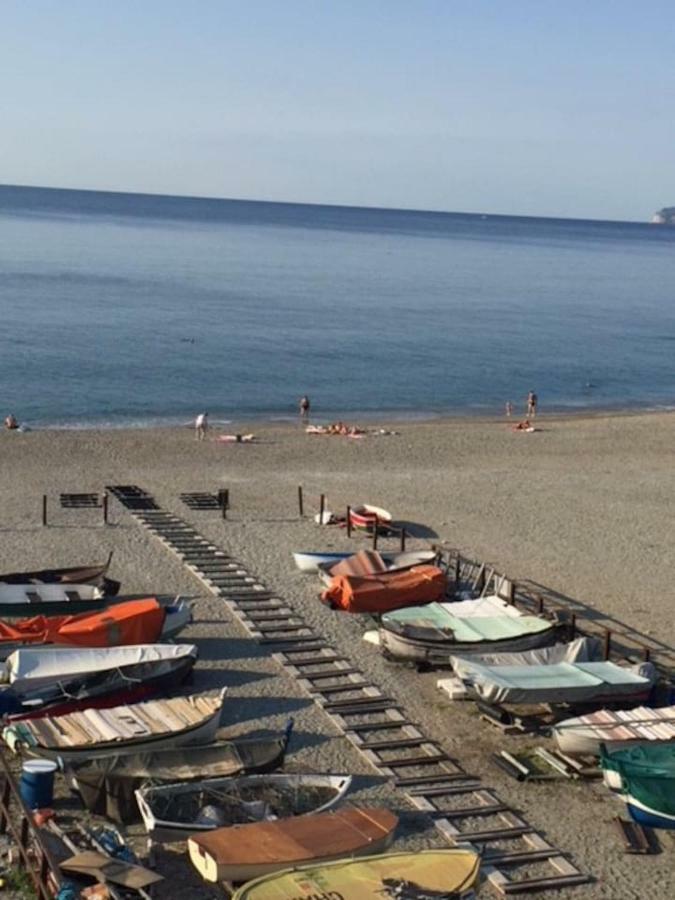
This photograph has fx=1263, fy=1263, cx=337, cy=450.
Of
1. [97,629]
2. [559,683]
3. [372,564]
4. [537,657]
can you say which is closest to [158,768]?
[97,629]

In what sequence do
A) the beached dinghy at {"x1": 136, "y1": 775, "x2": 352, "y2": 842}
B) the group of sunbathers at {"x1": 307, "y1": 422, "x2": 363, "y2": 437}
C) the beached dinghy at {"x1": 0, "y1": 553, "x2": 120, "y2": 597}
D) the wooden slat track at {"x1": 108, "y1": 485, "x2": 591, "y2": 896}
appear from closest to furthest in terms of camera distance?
the beached dinghy at {"x1": 136, "y1": 775, "x2": 352, "y2": 842} < the wooden slat track at {"x1": 108, "y1": 485, "x2": 591, "y2": 896} < the beached dinghy at {"x1": 0, "y1": 553, "x2": 120, "y2": 597} < the group of sunbathers at {"x1": 307, "y1": 422, "x2": 363, "y2": 437}

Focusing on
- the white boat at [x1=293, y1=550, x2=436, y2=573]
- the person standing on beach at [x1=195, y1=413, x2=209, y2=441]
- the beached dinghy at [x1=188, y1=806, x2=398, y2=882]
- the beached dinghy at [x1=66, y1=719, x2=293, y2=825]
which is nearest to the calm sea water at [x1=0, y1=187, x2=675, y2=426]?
the person standing on beach at [x1=195, y1=413, x2=209, y2=441]

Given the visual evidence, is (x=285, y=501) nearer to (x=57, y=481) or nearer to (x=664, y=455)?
(x=57, y=481)

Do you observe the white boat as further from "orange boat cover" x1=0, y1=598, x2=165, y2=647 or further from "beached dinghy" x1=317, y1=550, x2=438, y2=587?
"orange boat cover" x1=0, y1=598, x2=165, y2=647

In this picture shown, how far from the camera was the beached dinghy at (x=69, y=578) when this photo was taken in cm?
2695

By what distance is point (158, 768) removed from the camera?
59.9 feet

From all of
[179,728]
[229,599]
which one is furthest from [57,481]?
[179,728]

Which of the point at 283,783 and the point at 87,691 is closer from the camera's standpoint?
the point at 283,783

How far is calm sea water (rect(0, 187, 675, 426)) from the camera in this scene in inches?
2391

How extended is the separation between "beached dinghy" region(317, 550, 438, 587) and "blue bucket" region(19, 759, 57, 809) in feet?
36.5

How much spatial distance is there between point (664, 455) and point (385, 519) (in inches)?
719

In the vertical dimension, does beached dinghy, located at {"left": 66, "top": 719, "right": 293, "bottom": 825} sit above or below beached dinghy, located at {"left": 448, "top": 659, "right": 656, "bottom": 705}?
below

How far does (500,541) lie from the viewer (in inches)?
1348

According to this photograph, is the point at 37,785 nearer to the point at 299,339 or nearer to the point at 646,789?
the point at 646,789
